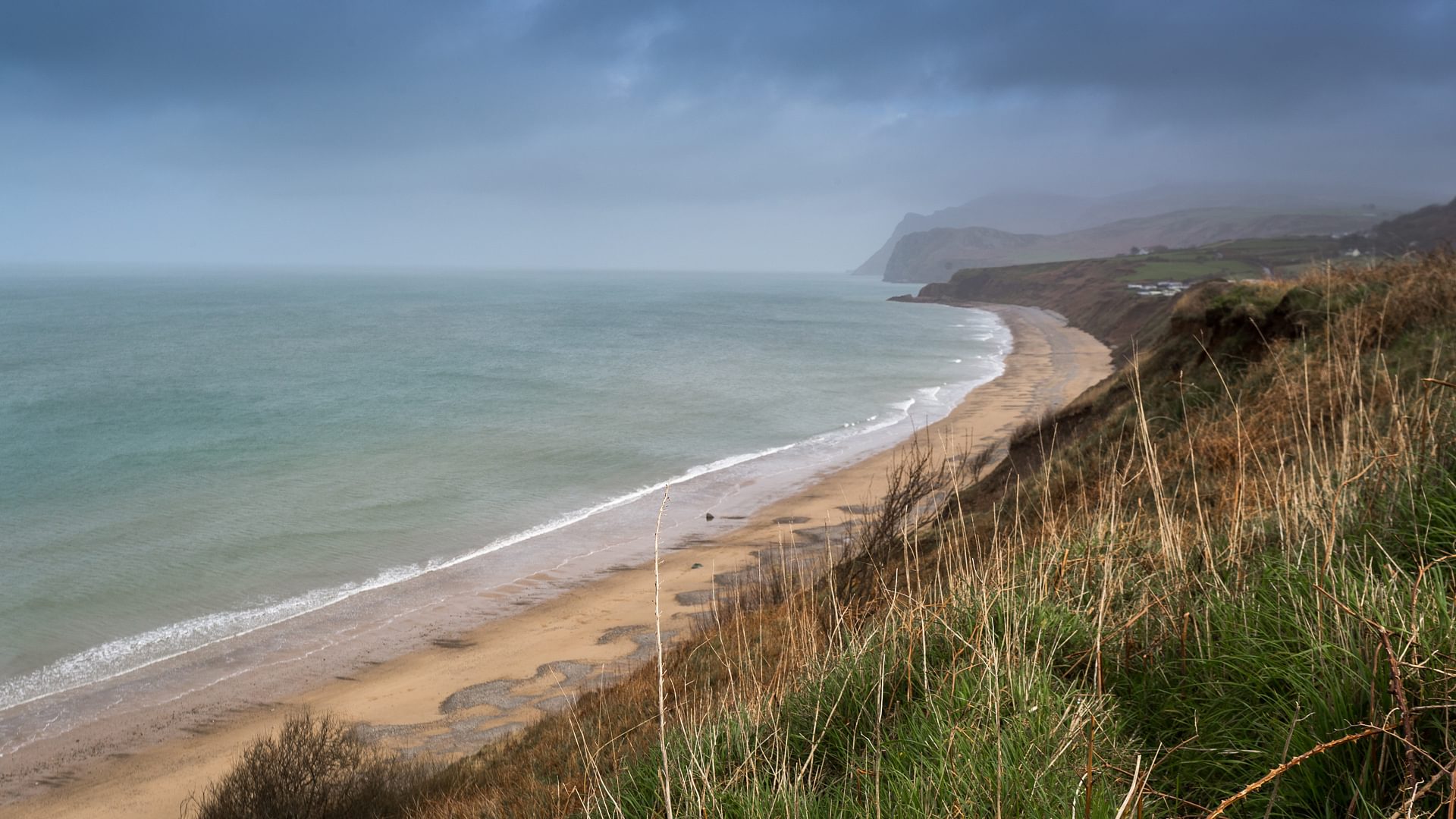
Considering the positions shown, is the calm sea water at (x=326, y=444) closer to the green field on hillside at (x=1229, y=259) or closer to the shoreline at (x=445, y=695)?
the shoreline at (x=445, y=695)

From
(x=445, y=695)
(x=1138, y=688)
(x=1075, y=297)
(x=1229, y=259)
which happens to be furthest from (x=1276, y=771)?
(x=1229, y=259)

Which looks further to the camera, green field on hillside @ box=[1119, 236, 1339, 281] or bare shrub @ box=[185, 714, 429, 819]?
green field on hillside @ box=[1119, 236, 1339, 281]

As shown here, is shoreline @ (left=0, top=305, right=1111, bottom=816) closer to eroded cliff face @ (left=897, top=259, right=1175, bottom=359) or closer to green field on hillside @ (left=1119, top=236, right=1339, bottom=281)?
eroded cliff face @ (left=897, top=259, right=1175, bottom=359)

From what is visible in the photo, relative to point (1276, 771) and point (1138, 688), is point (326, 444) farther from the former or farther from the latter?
point (1276, 771)

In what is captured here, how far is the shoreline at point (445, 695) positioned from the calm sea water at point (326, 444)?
3.20m

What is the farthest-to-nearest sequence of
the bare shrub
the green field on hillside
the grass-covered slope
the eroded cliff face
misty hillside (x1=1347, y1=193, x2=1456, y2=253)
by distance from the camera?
the green field on hillside, the eroded cliff face, misty hillside (x1=1347, y1=193, x2=1456, y2=253), the bare shrub, the grass-covered slope

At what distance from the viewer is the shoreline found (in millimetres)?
11758

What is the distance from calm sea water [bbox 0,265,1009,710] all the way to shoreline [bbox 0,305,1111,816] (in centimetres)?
320

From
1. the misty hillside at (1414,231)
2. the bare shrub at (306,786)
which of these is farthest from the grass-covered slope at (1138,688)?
the misty hillside at (1414,231)

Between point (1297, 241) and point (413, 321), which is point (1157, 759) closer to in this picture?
point (413, 321)

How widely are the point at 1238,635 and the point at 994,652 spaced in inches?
40.7

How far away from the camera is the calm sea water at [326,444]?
18.7m

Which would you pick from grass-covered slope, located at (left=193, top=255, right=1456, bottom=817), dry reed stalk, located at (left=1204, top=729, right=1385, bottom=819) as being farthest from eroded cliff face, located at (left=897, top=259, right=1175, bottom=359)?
dry reed stalk, located at (left=1204, top=729, right=1385, bottom=819)

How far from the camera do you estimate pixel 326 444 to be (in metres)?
33.3
